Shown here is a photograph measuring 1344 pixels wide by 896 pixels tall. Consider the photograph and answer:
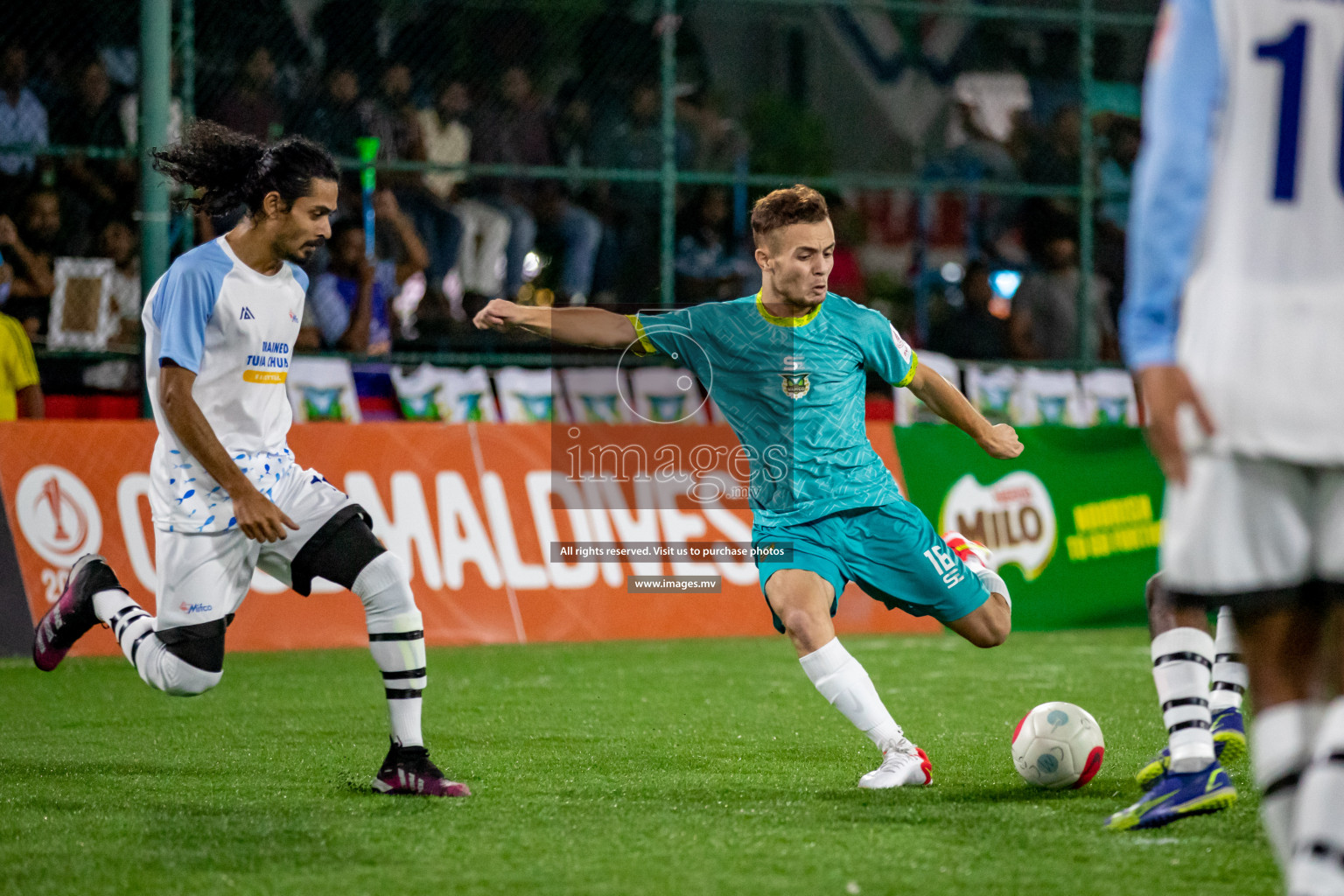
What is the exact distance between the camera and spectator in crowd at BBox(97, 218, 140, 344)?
10891mm

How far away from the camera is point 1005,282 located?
14.4 metres

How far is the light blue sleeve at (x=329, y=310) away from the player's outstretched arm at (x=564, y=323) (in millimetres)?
6237

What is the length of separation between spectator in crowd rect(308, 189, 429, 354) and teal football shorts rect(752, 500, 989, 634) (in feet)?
21.6

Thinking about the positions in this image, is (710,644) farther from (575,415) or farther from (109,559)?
(109,559)

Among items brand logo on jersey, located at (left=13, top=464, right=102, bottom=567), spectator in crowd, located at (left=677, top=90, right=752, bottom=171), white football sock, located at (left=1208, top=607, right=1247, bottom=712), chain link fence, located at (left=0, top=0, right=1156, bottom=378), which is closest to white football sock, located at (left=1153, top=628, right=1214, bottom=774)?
white football sock, located at (left=1208, top=607, right=1247, bottom=712)

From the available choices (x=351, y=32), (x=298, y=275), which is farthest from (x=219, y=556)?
(x=351, y=32)

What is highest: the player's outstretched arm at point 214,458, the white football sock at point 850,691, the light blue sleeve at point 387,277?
the light blue sleeve at point 387,277

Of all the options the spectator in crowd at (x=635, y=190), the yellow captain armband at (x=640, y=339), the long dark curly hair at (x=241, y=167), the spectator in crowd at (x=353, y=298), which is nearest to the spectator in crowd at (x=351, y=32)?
the spectator in crowd at (x=353, y=298)

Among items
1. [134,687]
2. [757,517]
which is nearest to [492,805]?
[757,517]

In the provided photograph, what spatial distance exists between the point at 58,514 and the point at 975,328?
315 inches

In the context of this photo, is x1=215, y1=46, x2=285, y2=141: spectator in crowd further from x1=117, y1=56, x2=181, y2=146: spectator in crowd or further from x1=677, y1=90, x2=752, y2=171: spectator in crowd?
x1=677, y1=90, x2=752, y2=171: spectator in crowd

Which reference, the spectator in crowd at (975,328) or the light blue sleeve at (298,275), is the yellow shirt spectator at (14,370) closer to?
the light blue sleeve at (298,275)

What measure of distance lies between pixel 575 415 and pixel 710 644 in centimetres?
254

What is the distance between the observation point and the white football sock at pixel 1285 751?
2.69m
